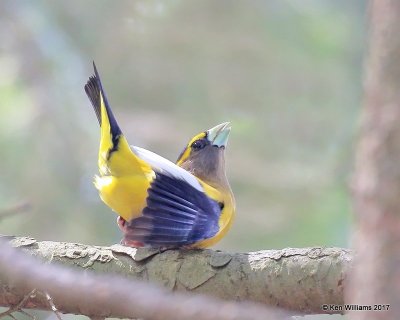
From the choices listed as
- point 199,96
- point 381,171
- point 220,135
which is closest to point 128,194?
point 220,135

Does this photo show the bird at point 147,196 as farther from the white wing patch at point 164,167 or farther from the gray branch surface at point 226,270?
the gray branch surface at point 226,270

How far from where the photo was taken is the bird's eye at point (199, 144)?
13.5ft

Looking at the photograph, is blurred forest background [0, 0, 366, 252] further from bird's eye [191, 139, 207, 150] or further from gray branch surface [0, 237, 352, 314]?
gray branch surface [0, 237, 352, 314]

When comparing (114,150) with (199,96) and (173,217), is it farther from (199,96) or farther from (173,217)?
(199,96)

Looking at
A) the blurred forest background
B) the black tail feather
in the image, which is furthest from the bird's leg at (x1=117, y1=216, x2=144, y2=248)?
the blurred forest background

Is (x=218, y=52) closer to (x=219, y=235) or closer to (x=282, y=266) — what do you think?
(x=219, y=235)

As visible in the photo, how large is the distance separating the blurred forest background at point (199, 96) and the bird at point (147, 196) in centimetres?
287

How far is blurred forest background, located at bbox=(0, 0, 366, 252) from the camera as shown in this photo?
20.9ft

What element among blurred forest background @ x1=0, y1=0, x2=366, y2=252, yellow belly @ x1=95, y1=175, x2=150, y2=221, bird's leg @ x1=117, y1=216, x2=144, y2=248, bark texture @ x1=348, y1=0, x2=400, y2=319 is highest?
blurred forest background @ x1=0, y1=0, x2=366, y2=252

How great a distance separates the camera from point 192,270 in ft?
8.75

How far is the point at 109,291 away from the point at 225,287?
137cm

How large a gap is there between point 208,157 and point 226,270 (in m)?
1.48

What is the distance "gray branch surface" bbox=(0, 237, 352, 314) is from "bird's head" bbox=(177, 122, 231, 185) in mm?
1206

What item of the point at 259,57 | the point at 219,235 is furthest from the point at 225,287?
the point at 259,57
